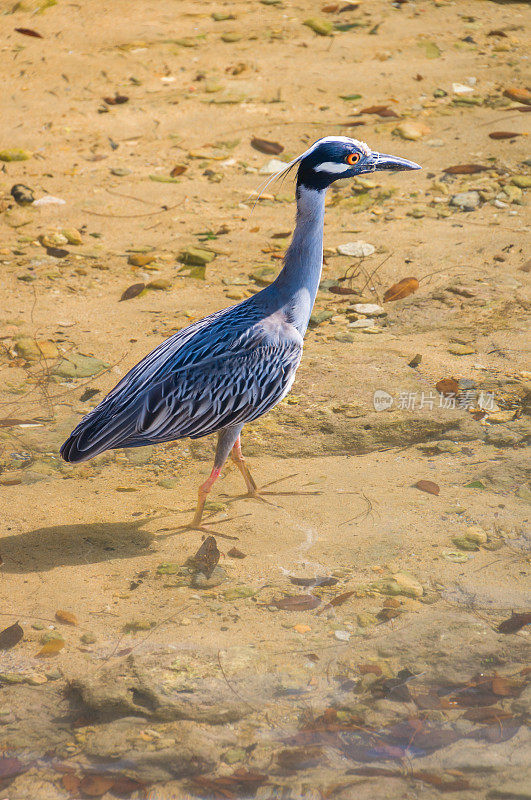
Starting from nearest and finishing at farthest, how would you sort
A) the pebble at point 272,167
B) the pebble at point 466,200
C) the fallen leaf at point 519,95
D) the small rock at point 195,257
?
the small rock at point 195,257, the pebble at point 466,200, the pebble at point 272,167, the fallen leaf at point 519,95

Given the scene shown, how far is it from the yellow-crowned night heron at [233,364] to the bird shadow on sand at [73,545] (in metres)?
0.33

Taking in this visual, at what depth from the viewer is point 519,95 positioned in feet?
25.6

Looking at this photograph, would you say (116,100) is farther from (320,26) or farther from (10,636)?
(10,636)

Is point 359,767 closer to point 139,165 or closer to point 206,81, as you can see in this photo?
point 139,165

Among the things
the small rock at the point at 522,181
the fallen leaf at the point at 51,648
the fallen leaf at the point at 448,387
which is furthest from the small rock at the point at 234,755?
A: the small rock at the point at 522,181

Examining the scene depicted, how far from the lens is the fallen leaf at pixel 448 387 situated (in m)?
4.85

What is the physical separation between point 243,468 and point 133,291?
2029 mm

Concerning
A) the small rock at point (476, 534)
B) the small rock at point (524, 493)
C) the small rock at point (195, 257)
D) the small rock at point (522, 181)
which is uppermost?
the small rock at point (522, 181)

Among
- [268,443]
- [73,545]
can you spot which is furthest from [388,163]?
[73,545]

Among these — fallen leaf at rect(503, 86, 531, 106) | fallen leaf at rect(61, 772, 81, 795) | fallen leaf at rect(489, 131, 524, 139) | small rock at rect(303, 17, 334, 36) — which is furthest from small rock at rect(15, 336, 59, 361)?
small rock at rect(303, 17, 334, 36)

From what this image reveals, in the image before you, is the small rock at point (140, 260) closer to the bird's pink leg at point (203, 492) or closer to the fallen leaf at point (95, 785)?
the bird's pink leg at point (203, 492)

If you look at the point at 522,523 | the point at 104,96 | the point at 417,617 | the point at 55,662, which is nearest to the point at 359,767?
the point at 417,617

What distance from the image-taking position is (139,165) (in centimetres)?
718

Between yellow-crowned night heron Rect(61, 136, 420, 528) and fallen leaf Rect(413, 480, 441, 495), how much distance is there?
0.85 m
